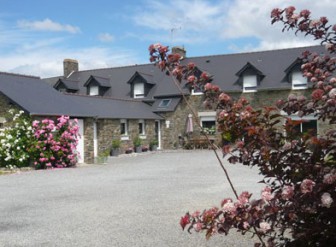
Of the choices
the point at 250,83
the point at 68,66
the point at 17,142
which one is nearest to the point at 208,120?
the point at 250,83

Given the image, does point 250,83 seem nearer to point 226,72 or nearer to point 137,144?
point 226,72

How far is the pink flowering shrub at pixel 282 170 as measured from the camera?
2.57m

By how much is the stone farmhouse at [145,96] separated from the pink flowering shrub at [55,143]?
723mm

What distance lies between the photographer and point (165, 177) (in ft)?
45.8

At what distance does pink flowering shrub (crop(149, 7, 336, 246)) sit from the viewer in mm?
2570

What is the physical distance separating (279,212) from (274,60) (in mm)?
28499

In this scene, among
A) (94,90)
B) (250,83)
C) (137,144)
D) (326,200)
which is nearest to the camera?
(326,200)

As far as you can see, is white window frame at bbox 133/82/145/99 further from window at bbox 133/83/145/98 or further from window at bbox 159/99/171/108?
window at bbox 159/99/171/108

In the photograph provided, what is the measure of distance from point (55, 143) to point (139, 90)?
15574 mm

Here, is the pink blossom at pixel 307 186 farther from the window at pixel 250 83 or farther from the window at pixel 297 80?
the window at pixel 250 83

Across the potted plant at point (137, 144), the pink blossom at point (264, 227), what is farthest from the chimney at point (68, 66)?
the pink blossom at point (264, 227)

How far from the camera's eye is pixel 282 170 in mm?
2840

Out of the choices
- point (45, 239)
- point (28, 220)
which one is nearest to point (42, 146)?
point (28, 220)

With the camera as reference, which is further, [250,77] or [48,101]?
[250,77]
